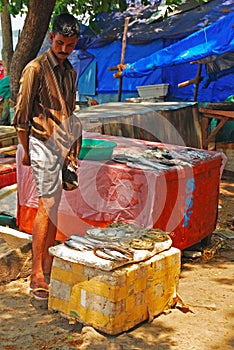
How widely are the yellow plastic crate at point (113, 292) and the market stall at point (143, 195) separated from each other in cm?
84

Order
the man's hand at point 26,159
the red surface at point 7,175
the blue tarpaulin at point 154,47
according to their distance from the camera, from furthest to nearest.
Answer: the blue tarpaulin at point 154,47 < the red surface at point 7,175 < the man's hand at point 26,159

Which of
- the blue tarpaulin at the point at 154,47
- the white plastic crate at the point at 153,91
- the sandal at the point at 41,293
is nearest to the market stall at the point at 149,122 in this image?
the blue tarpaulin at the point at 154,47

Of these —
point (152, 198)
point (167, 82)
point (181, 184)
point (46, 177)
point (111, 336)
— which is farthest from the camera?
point (167, 82)

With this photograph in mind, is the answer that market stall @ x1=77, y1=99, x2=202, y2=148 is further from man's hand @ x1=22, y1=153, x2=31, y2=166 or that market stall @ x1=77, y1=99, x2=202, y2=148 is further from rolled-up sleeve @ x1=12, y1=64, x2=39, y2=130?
rolled-up sleeve @ x1=12, y1=64, x2=39, y2=130

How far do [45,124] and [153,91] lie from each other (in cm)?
1013

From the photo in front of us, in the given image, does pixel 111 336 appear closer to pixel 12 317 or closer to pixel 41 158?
pixel 12 317

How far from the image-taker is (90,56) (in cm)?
1658

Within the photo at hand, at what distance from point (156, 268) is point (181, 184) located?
1.27 m

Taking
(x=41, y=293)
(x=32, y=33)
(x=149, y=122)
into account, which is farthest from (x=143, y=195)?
(x=149, y=122)

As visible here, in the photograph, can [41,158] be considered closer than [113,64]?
Yes

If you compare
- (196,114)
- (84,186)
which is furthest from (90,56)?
(84,186)

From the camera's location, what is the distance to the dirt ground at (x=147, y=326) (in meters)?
3.30

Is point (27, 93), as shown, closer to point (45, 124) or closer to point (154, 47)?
point (45, 124)

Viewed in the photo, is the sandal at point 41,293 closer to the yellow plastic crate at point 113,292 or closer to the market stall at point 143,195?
the yellow plastic crate at point 113,292
